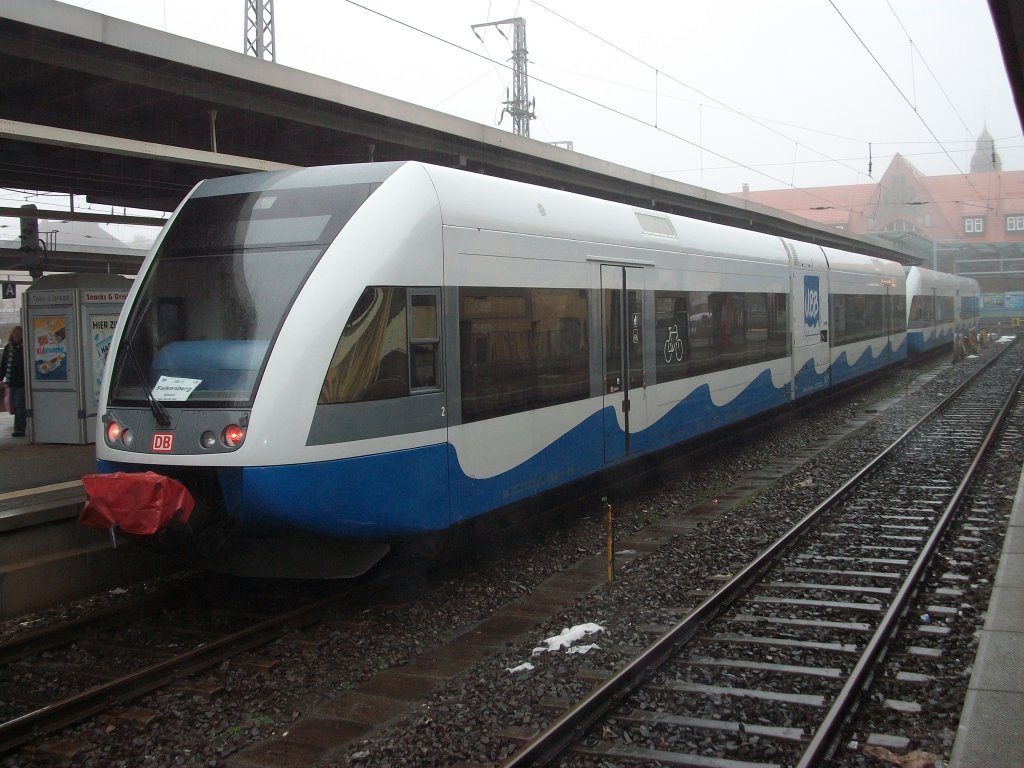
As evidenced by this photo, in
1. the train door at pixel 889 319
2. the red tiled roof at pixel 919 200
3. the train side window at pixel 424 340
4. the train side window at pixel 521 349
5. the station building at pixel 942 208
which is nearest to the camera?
the train side window at pixel 424 340

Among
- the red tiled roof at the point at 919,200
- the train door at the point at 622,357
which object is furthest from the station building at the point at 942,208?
the train door at the point at 622,357

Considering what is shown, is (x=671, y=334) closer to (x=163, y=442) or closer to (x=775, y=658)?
(x=775, y=658)

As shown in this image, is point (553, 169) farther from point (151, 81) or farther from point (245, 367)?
point (245, 367)

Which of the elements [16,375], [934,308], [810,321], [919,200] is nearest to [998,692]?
[16,375]

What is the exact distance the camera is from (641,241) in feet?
33.1

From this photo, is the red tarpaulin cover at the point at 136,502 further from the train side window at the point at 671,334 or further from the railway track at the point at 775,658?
the train side window at the point at 671,334

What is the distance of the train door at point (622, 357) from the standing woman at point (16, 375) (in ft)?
23.5

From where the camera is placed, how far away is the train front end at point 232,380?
19.1 feet

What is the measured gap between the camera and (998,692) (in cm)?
483

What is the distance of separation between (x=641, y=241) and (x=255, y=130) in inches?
227

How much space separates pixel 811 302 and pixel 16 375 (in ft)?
41.4

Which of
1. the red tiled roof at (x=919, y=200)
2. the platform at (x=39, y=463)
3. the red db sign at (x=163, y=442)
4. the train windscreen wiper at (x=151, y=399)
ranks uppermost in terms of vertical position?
the red tiled roof at (x=919, y=200)

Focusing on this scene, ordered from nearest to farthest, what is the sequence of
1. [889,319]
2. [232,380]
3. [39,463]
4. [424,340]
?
[232,380], [424,340], [39,463], [889,319]

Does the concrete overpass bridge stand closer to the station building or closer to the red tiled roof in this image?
the station building
